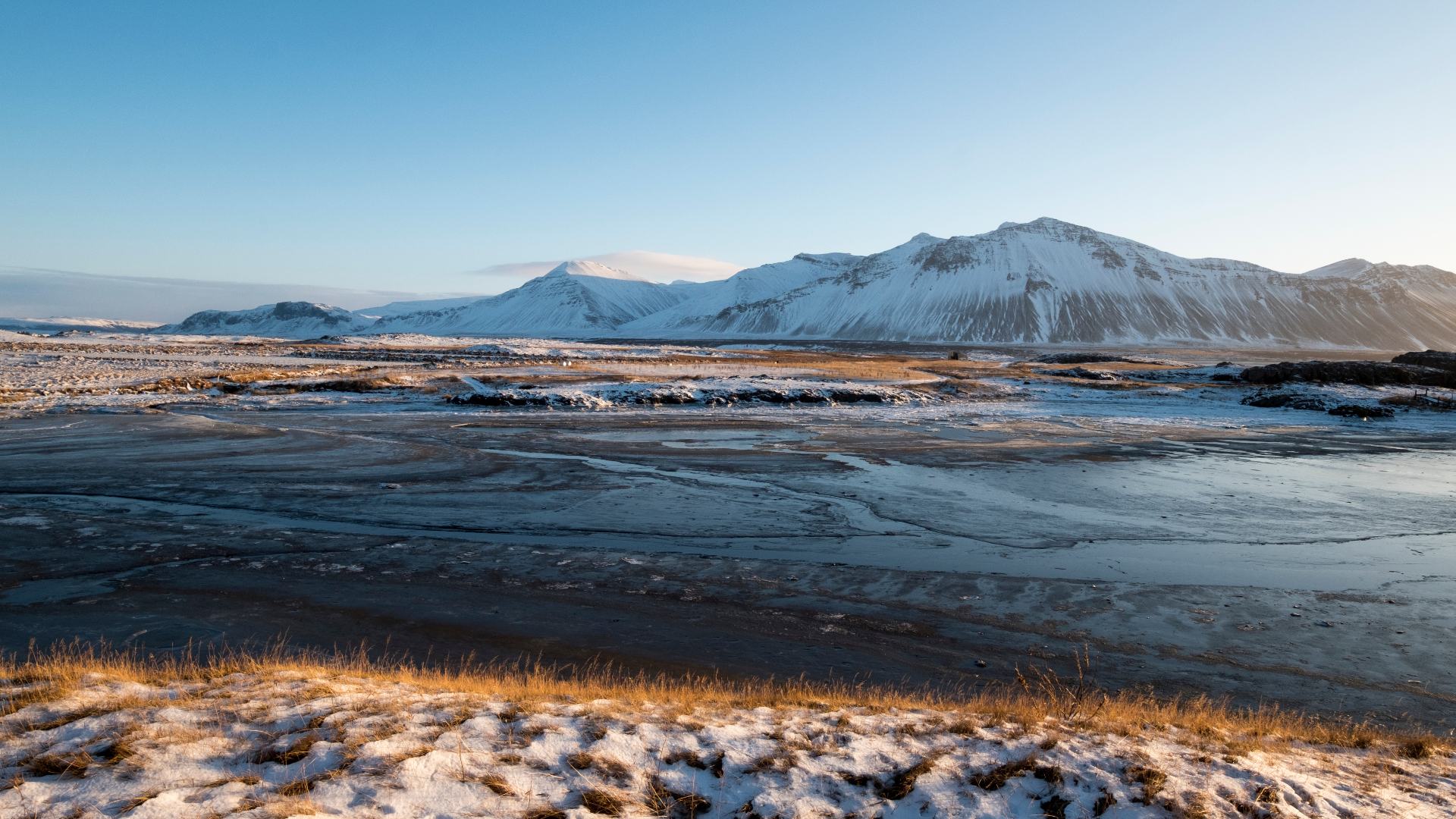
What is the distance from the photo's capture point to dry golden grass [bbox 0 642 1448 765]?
6.66 metres

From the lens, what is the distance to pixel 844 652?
378 inches

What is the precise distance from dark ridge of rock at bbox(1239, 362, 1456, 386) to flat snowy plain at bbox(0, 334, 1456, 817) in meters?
29.4

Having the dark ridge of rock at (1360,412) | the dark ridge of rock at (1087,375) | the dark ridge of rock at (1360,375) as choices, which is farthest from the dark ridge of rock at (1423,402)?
the dark ridge of rock at (1087,375)

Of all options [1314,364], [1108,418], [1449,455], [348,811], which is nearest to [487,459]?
[348,811]

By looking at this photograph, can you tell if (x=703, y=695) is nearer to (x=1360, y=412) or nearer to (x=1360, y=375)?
(x=1360, y=412)

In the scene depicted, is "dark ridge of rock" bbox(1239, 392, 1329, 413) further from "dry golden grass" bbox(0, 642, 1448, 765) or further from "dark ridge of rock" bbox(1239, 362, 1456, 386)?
"dry golden grass" bbox(0, 642, 1448, 765)

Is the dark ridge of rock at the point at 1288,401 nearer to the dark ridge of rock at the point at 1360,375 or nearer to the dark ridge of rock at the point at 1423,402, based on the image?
the dark ridge of rock at the point at 1423,402

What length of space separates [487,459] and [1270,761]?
20.3 metres

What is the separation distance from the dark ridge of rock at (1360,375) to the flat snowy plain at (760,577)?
29.4 metres

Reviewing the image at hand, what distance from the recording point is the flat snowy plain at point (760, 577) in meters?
5.86

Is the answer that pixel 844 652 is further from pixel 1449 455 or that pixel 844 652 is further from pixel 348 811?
pixel 1449 455

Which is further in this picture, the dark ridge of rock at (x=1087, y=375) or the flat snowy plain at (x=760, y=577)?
the dark ridge of rock at (x=1087, y=375)

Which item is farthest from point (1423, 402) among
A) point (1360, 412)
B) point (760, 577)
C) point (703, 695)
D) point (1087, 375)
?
point (703, 695)

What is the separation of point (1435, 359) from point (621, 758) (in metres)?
80.6
